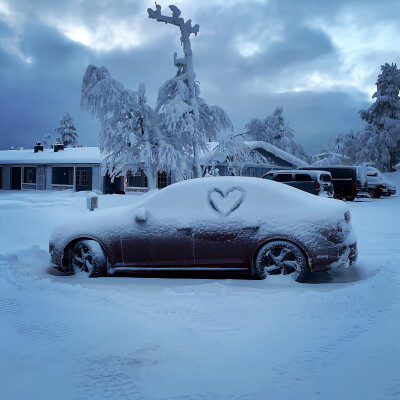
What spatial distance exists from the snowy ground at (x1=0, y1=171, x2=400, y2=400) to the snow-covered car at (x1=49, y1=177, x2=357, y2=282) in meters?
0.26

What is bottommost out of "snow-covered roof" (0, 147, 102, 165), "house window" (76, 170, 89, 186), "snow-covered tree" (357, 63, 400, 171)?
"house window" (76, 170, 89, 186)

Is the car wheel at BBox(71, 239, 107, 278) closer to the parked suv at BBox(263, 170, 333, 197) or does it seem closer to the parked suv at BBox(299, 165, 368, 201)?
the parked suv at BBox(263, 170, 333, 197)

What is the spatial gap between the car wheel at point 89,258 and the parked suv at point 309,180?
14859mm

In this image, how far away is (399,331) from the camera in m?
4.32

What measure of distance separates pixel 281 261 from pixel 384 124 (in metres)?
46.8

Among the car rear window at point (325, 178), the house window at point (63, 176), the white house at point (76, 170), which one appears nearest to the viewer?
the car rear window at point (325, 178)

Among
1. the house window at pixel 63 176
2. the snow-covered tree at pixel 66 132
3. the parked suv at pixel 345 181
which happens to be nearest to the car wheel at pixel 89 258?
the parked suv at pixel 345 181

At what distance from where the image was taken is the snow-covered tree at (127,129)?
77.9 feet

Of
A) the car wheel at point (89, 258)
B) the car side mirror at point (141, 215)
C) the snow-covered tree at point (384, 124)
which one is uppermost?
the snow-covered tree at point (384, 124)

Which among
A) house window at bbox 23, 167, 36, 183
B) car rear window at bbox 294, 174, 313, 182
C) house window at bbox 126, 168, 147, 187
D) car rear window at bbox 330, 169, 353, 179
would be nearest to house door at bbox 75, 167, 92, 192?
house window at bbox 126, 168, 147, 187

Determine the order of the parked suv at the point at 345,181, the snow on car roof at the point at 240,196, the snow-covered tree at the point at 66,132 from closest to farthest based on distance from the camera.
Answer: the snow on car roof at the point at 240,196 < the parked suv at the point at 345,181 < the snow-covered tree at the point at 66,132

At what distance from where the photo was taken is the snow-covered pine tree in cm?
2444

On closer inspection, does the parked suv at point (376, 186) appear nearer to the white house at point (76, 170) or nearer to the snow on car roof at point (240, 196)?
the white house at point (76, 170)

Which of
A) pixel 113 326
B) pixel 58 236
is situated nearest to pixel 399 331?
pixel 113 326
